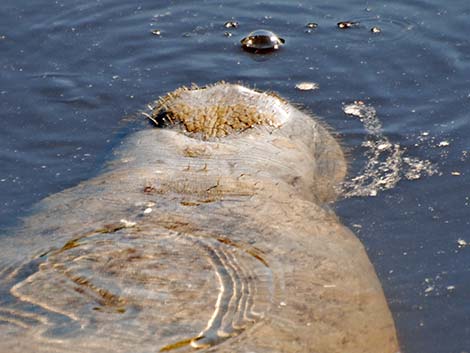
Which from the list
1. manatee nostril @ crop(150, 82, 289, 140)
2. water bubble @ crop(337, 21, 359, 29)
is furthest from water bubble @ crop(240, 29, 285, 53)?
manatee nostril @ crop(150, 82, 289, 140)

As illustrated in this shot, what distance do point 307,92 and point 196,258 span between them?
3849 millimetres

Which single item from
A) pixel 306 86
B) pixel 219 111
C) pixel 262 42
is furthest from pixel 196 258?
pixel 262 42

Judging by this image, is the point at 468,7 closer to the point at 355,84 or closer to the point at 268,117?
the point at 355,84

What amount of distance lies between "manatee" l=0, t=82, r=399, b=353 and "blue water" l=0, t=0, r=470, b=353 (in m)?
0.53

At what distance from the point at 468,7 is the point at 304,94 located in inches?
91.3

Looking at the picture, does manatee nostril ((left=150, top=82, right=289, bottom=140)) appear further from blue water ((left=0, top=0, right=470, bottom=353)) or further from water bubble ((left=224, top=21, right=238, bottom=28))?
water bubble ((left=224, top=21, right=238, bottom=28))

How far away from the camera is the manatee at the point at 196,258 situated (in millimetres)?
3820

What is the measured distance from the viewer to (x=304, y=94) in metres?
7.91

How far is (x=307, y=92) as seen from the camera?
26.1 ft

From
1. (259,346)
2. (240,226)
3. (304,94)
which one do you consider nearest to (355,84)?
(304,94)

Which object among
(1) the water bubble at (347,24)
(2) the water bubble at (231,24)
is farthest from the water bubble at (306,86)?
(2) the water bubble at (231,24)

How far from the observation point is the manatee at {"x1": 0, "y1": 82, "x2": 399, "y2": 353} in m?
3.82

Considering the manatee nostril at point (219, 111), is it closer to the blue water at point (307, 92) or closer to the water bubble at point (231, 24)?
the blue water at point (307, 92)

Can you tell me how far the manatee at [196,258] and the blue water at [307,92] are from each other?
53 cm
